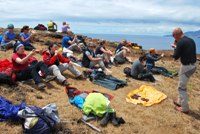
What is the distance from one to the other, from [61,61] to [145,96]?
391cm

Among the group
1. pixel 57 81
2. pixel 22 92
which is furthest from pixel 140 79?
pixel 22 92

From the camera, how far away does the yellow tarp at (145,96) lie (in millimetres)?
11477

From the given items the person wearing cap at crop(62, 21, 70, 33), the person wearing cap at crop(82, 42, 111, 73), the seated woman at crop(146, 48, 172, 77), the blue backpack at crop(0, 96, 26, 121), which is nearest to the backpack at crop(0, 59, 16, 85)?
the blue backpack at crop(0, 96, 26, 121)

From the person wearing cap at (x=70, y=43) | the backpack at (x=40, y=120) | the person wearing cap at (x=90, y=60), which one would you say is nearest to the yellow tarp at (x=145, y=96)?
the person wearing cap at (x=90, y=60)

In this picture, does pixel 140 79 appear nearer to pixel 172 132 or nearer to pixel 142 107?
pixel 142 107

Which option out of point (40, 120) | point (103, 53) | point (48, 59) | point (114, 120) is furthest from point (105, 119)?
point (103, 53)

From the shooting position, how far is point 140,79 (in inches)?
563

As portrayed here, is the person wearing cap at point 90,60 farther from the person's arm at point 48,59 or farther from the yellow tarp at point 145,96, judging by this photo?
the person's arm at point 48,59

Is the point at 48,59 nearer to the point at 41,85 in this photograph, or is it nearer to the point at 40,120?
the point at 41,85

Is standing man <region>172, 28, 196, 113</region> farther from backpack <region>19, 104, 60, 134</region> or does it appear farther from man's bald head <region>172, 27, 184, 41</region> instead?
backpack <region>19, 104, 60, 134</region>

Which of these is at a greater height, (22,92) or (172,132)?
(22,92)

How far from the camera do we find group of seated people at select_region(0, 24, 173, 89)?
10820 mm

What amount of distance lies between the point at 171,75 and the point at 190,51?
6.53 metres

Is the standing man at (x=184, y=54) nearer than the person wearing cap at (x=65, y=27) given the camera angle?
Yes
